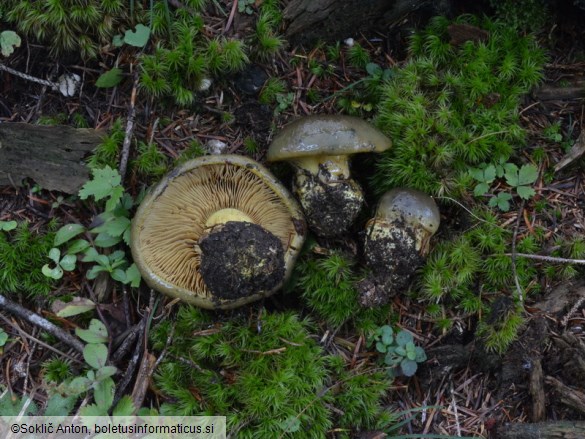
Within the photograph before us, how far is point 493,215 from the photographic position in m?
3.49

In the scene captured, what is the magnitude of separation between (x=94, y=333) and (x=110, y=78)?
65.6 inches

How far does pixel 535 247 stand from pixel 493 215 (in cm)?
32

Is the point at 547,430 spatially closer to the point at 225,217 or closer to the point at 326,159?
the point at 326,159

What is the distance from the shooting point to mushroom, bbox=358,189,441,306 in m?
3.29

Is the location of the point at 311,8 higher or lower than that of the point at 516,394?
higher

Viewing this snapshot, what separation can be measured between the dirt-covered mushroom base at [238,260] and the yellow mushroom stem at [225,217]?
19 centimetres

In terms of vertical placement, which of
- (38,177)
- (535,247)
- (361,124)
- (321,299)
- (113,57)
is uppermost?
(113,57)

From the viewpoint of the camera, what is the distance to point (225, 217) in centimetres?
344

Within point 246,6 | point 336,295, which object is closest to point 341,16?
point 246,6

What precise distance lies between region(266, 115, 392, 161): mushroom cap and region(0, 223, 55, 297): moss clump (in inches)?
64.0

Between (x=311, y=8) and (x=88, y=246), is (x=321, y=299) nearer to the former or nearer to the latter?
(x=88, y=246)

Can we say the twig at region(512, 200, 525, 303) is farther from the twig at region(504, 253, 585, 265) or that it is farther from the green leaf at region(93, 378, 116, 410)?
the green leaf at region(93, 378, 116, 410)

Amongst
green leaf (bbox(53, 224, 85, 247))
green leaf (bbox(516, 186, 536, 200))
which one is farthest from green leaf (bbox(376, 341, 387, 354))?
green leaf (bbox(53, 224, 85, 247))

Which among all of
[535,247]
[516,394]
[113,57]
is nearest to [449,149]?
[535,247]
